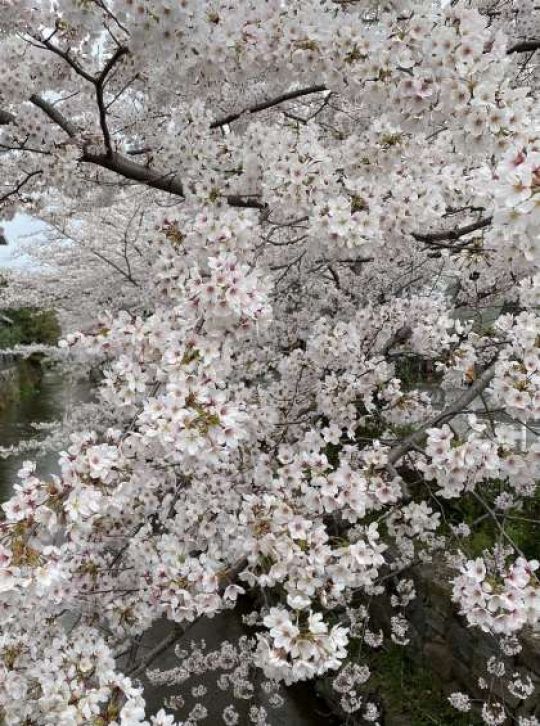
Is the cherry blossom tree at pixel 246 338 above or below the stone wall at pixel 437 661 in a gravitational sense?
above

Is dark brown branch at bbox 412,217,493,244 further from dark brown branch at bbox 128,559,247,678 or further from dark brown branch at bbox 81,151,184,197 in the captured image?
dark brown branch at bbox 128,559,247,678

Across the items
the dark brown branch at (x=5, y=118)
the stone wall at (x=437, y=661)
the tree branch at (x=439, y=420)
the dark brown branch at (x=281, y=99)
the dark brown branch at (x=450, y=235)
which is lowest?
the stone wall at (x=437, y=661)

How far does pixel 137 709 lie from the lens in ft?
6.51

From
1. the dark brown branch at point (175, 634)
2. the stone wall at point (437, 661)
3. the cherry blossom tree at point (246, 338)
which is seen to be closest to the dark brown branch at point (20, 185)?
the cherry blossom tree at point (246, 338)

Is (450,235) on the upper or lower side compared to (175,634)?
upper

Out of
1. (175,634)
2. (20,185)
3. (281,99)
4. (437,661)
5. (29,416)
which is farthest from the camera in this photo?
(29,416)

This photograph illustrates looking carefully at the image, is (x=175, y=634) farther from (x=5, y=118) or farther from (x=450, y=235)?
(x=5, y=118)

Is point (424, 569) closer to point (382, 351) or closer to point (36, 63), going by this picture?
point (382, 351)

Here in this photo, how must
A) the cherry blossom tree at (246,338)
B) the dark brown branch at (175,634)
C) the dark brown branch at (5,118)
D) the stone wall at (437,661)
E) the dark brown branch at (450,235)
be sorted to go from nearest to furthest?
1. the cherry blossom tree at (246,338)
2. the dark brown branch at (175,634)
3. the dark brown branch at (450,235)
4. the dark brown branch at (5,118)
5. the stone wall at (437,661)

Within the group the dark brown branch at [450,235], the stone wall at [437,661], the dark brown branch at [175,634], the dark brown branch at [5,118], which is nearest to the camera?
the dark brown branch at [175,634]

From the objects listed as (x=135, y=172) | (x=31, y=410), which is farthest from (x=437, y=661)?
(x=31, y=410)

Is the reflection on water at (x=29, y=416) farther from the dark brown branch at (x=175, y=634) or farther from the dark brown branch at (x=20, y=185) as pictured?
the dark brown branch at (x=175, y=634)

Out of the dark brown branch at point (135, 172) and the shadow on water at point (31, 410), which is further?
the shadow on water at point (31, 410)

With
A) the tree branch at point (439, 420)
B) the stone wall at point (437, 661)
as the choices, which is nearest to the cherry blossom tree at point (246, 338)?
the tree branch at point (439, 420)
